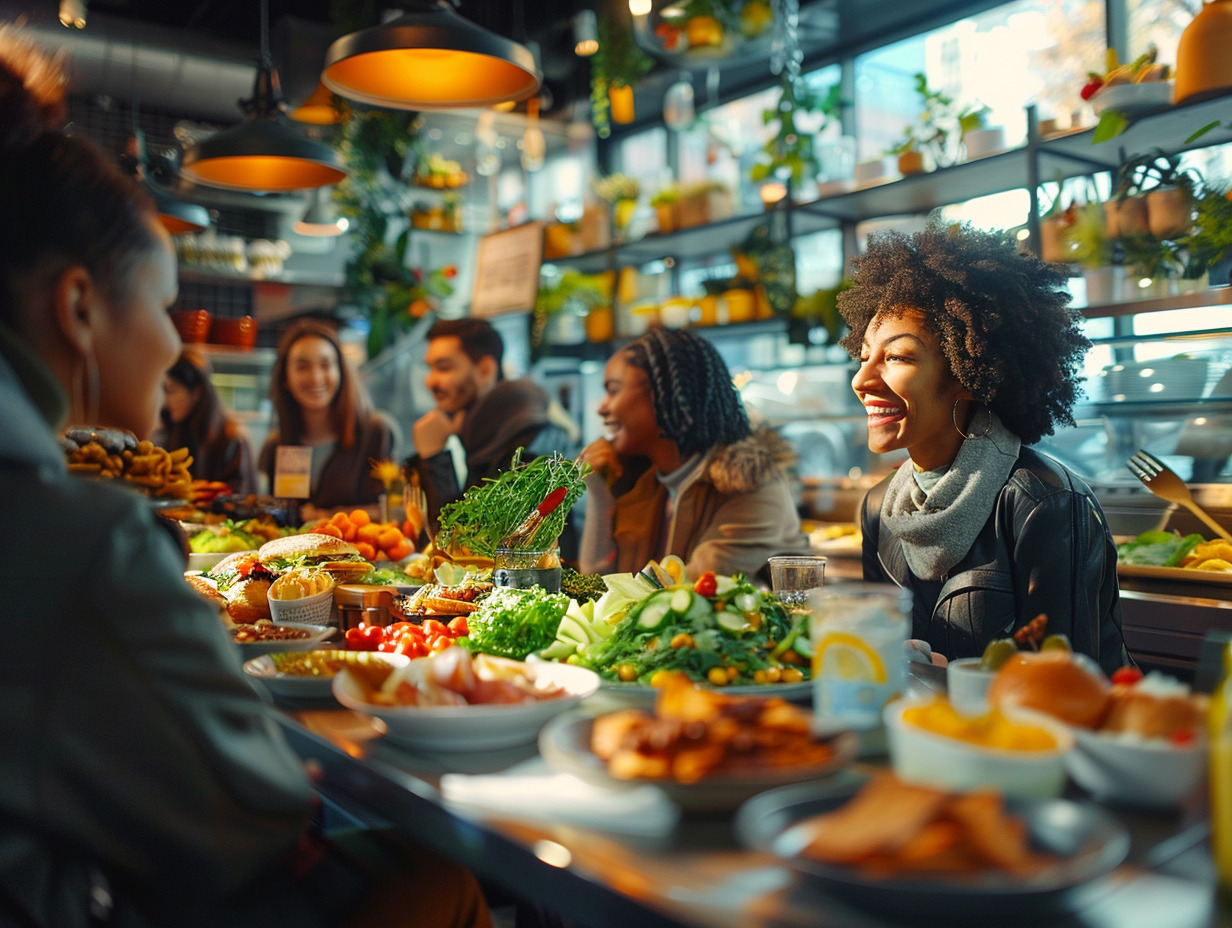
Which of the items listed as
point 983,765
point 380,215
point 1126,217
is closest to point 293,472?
point 380,215

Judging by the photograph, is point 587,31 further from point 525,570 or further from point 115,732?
point 115,732

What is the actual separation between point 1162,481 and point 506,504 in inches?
94.8

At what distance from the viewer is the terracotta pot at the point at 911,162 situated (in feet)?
13.8

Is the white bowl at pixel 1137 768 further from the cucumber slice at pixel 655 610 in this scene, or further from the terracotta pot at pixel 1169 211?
the terracotta pot at pixel 1169 211

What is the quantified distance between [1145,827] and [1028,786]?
151mm

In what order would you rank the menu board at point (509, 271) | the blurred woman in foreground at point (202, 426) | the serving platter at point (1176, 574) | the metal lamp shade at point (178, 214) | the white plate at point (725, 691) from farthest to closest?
the blurred woman in foreground at point (202, 426)
the menu board at point (509, 271)
the metal lamp shade at point (178, 214)
the serving platter at point (1176, 574)
the white plate at point (725, 691)

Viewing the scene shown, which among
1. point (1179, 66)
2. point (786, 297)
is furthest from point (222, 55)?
point (1179, 66)

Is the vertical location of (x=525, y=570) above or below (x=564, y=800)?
above

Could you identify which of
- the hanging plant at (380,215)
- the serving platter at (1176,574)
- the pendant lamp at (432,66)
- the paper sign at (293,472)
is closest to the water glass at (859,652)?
the pendant lamp at (432,66)

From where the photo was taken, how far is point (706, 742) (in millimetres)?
1072

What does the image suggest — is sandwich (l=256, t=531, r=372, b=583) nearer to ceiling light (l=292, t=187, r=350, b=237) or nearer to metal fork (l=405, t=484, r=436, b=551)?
metal fork (l=405, t=484, r=436, b=551)

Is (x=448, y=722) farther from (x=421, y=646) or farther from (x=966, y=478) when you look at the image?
(x=966, y=478)

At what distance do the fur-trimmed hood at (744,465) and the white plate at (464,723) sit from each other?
189 centimetres

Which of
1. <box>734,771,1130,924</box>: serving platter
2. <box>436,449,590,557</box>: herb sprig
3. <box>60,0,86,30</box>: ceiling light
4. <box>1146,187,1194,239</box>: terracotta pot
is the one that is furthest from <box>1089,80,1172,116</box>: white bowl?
<box>60,0,86,30</box>: ceiling light
